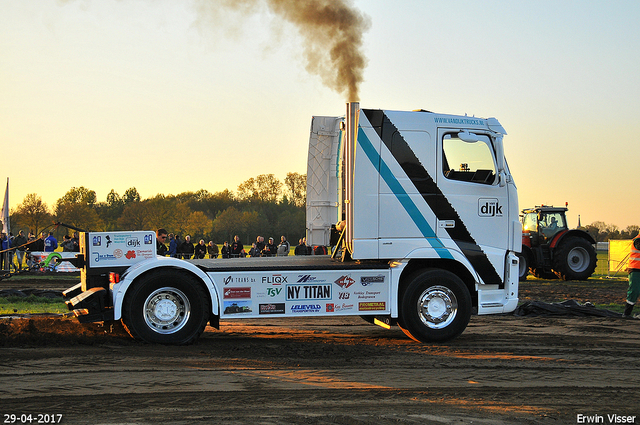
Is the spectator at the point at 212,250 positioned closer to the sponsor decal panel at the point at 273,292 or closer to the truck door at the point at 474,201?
the sponsor decal panel at the point at 273,292

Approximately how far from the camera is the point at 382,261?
8.75 m

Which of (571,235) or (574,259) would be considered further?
(574,259)

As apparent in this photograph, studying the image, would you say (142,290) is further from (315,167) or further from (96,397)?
(315,167)

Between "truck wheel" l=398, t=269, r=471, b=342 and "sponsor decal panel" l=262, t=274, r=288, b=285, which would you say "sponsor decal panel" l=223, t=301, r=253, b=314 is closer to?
"sponsor decal panel" l=262, t=274, r=288, b=285

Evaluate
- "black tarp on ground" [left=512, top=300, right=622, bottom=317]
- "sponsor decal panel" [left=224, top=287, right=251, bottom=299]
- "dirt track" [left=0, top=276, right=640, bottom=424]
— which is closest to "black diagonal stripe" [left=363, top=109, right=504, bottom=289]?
"dirt track" [left=0, top=276, right=640, bottom=424]

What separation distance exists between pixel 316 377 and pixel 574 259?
17293 millimetres

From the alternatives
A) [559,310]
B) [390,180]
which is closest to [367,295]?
[390,180]

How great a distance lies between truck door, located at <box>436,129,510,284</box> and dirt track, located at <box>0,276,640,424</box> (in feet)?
4.51

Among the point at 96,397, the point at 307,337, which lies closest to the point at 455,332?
the point at 307,337

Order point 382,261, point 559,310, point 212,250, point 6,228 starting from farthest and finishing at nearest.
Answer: point 212,250
point 6,228
point 559,310
point 382,261

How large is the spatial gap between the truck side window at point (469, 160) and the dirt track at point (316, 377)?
250cm

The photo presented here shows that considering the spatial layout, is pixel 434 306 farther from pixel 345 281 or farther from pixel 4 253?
Answer: pixel 4 253

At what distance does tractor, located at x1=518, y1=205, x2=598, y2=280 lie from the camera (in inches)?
816

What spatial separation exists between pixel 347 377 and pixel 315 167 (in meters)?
4.53
